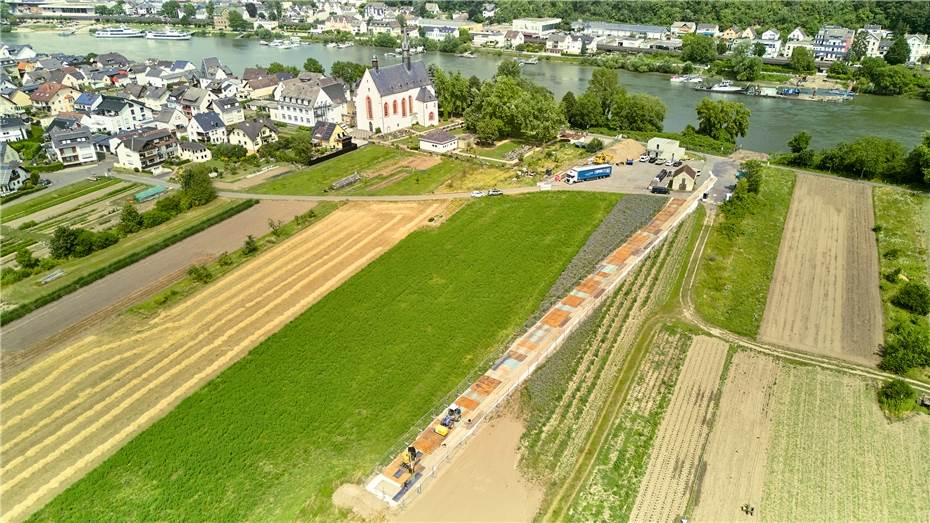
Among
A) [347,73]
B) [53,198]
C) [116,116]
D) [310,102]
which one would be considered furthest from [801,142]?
[116,116]

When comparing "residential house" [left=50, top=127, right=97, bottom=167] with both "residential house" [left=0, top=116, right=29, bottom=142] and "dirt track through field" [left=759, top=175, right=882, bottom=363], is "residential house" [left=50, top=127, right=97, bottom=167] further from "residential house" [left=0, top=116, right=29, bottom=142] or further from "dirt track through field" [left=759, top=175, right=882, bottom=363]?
"dirt track through field" [left=759, top=175, right=882, bottom=363]

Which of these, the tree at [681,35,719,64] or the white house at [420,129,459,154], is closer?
the white house at [420,129,459,154]

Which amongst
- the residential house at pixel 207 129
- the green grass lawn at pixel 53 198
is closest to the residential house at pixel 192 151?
the residential house at pixel 207 129

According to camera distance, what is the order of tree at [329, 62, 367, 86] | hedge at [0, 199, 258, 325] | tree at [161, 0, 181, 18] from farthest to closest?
tree at [161, 0, 181, 18] → tree at [329, 62, 367, 86] → hedge at [0, 199, 258, 325]

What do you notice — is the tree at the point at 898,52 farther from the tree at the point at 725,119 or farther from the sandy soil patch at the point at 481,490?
the sandy soil patch at the point at 481,490

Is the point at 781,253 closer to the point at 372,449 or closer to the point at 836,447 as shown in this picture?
the point at 836,447

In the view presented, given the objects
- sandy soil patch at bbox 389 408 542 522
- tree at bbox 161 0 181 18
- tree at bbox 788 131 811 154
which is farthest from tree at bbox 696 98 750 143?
tree at bbox 161 0 181 18

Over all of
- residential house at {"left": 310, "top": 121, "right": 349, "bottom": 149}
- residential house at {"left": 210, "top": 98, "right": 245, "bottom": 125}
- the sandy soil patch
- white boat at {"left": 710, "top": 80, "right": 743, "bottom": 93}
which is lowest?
the sandy soil patch
